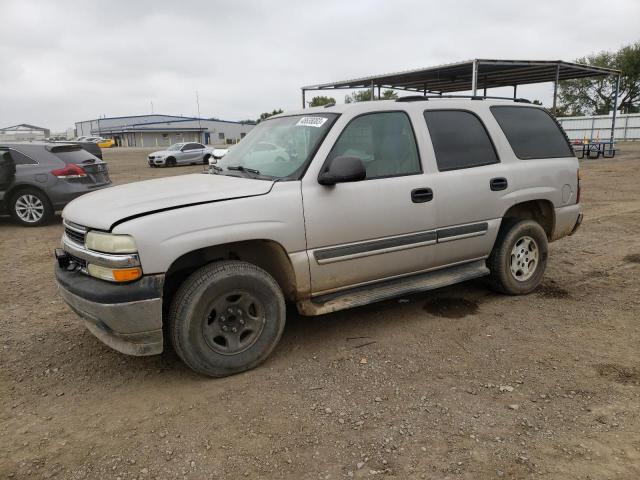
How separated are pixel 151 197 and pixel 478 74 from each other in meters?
17.5

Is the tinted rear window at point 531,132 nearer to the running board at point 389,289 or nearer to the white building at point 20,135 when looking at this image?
the running board at point 389,289

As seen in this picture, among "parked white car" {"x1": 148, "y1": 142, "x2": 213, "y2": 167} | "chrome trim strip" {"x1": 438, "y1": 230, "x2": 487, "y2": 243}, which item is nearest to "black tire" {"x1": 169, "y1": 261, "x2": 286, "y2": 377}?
"chrome trim strip" {"x1": 438, "y1": 230, "x2": 487, "y2": 243}

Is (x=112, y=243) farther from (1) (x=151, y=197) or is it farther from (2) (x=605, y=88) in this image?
(2) (x=605, y=88)

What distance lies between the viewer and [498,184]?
442cm

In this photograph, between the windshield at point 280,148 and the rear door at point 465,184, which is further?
the rear door at point 465,184

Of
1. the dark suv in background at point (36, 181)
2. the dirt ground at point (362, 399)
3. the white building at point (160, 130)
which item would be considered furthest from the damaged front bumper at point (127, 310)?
the white building at point (160, 130)

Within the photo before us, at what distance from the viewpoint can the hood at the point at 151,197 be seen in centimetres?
309

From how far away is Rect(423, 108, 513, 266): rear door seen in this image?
163 inches

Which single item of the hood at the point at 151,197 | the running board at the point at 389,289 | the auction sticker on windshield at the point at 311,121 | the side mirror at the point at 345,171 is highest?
the auction sticker on windshield at the point at 311,121

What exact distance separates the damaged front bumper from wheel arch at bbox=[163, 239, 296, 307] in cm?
24

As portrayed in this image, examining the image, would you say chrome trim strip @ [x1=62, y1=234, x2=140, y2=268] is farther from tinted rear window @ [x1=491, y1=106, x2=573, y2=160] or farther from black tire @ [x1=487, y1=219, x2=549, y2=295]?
tinted rear window @ [x1=491, y1=106, x2=573, y2=160]

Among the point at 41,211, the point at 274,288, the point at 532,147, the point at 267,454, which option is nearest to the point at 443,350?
the point at 274,288

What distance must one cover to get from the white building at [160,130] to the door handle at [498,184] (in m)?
72.7

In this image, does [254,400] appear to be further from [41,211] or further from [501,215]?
[41,211]
